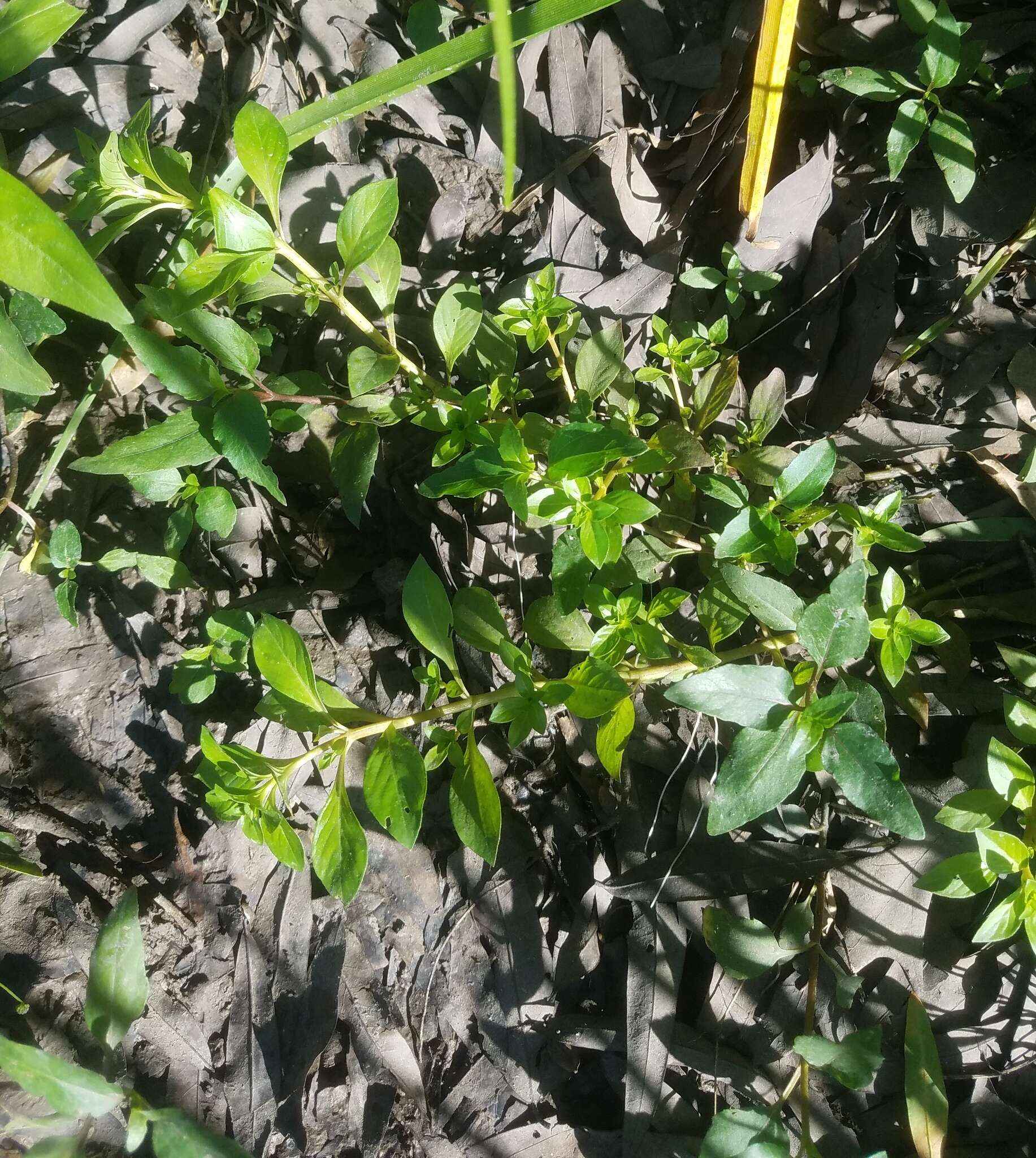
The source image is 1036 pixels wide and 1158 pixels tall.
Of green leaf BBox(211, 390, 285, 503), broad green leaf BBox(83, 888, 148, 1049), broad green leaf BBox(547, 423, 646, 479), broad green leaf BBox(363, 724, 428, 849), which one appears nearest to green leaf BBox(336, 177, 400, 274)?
green leaf BBox(211, 390, 285, 503)

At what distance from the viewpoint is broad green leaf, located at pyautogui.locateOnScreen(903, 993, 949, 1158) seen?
1.97 metres

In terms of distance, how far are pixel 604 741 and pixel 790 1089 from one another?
1.11 meters

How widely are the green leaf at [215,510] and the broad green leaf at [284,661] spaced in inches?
14.9

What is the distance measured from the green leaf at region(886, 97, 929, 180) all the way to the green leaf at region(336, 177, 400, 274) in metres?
1.15

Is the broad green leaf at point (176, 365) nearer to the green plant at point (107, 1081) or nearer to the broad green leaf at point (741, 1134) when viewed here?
the green plant at point (107, 1081)

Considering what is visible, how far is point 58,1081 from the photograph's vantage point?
5.59 feet

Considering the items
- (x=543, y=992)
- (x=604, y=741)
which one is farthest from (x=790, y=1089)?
(x=604, y=741)

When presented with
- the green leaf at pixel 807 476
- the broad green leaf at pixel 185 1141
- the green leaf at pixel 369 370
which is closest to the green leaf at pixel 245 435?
the green leaf at pixel 369 370

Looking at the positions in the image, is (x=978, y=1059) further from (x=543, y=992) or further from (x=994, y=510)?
(x=994, y=510)

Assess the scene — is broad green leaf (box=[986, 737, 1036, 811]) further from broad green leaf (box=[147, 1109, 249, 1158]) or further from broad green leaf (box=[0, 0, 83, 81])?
broad green leaf (box=[0, 0, 83, 81])

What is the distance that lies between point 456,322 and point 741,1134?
6.54 ft

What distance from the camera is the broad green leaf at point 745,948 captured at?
6.48ft

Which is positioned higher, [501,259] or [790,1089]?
[501,259]

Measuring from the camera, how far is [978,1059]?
2.07m
